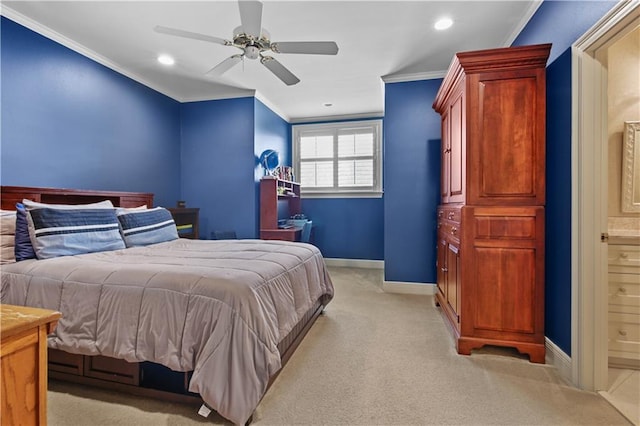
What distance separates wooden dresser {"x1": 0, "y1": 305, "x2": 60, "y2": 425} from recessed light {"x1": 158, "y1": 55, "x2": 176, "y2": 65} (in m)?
3.36

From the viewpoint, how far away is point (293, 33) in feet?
9.40

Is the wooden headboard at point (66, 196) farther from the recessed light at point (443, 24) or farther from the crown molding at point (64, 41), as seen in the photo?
the recessed light at point (443, 24)

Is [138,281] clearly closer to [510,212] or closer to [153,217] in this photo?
[153,217]

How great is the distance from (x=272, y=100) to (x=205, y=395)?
429cm

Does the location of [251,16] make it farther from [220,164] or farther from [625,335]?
[625,335]

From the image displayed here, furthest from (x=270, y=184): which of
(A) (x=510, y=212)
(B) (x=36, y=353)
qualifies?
(B) (x=36, y=353)

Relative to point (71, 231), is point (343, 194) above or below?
above

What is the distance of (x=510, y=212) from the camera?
85.2 inches

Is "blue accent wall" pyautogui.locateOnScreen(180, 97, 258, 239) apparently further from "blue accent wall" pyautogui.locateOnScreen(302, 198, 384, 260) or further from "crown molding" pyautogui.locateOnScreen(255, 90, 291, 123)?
"blue accent wall" pyautogui.locateOnScreen(302, 198, 384, 260)

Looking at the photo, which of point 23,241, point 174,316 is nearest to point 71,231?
point 23,241

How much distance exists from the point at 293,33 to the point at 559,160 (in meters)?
2.44

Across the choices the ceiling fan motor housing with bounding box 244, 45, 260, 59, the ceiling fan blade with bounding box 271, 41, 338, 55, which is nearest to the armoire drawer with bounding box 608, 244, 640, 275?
the ceiling fan blade with bounding box 271, 41, 338, 55

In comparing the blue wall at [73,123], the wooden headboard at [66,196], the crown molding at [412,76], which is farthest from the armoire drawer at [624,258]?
the blue wall at [73,123]

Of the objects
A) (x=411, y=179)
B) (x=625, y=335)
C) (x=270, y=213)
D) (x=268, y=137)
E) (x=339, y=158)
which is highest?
(x=268, y=137)
